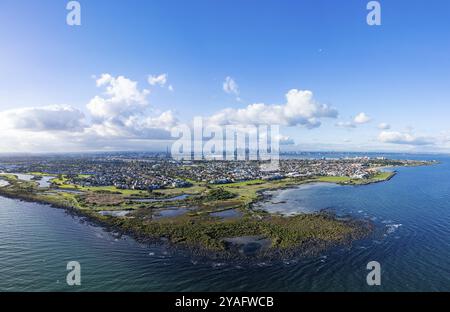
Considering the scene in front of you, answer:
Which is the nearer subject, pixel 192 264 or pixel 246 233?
pixel 192 264

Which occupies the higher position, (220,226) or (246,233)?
(220,226)

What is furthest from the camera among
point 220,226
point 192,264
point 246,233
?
point 220,226

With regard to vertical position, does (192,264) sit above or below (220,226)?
below

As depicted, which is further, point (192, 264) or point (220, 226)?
point (220, 226)

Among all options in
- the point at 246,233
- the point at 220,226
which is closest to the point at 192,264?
the point at 246,233

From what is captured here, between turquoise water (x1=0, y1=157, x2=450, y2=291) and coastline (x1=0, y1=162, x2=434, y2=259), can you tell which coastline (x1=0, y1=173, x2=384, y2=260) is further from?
turquoise water (x1=0, y1=157, x2=450, y2=291)

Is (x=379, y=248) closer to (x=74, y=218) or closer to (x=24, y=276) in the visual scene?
(x=24, y=276)

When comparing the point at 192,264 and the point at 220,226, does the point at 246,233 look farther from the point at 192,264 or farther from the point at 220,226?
the point at 192,264

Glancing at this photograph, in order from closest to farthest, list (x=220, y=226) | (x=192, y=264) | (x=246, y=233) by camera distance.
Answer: (x=192, y=264)
(x=246, y=233)
(x=220, y=226)

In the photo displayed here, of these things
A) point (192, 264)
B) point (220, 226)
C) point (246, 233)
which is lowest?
point (192, 264)
